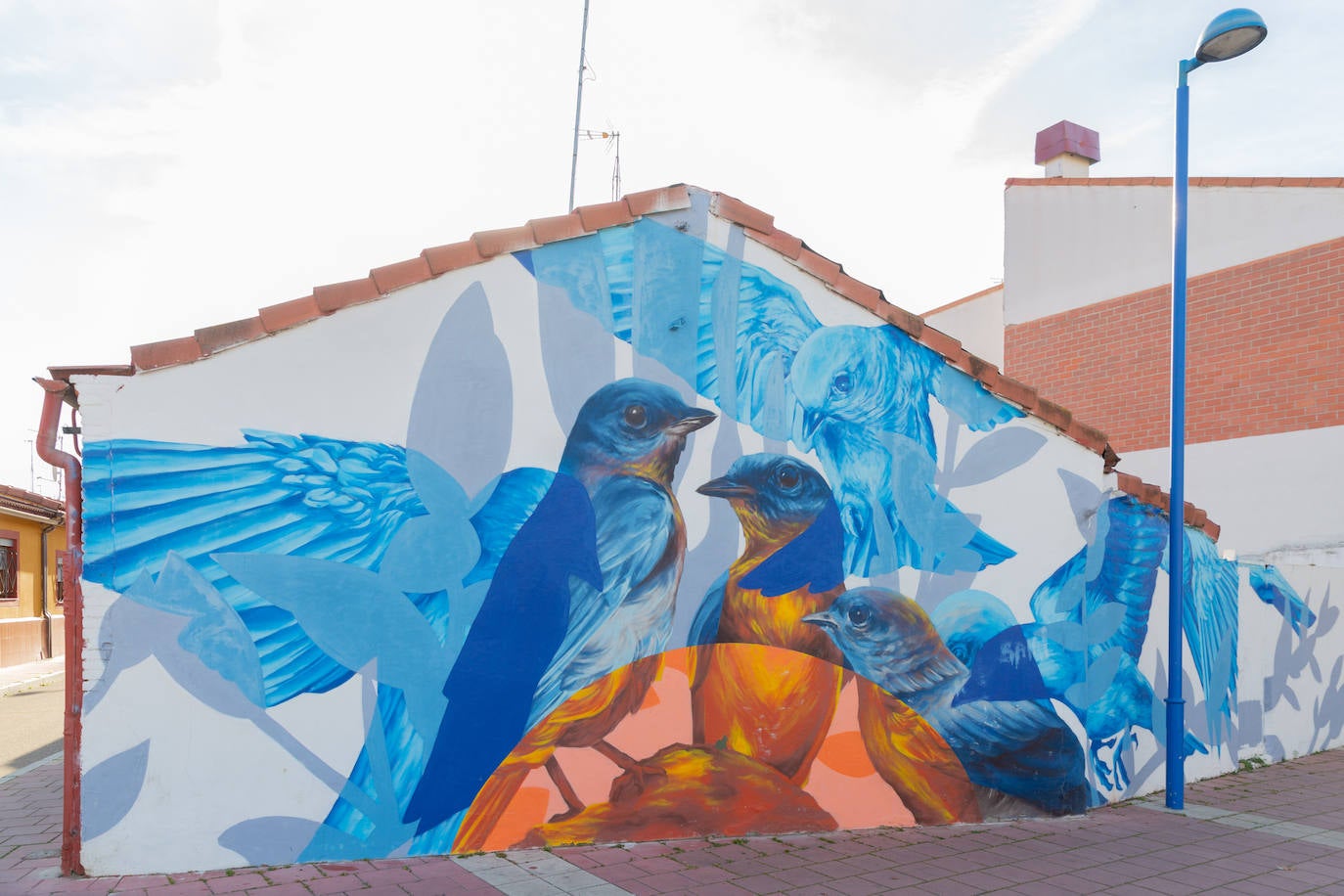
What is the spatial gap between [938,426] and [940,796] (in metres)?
2.72

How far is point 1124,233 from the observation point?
45.8 ft

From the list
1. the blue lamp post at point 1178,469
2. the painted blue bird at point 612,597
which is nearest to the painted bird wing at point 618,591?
the painted blue bird at point 612,597

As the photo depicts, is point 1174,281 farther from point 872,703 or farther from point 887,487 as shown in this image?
point 872,703

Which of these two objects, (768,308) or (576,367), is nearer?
(576,367)

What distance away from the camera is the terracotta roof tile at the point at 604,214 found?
6074mm

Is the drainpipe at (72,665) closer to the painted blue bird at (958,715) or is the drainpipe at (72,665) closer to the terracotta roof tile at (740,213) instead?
the terracotta roof tile at (740,213)

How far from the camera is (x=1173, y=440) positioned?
7539 mm

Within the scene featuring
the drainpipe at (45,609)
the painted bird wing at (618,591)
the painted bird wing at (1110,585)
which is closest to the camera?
the painted bird wing at (618,591)

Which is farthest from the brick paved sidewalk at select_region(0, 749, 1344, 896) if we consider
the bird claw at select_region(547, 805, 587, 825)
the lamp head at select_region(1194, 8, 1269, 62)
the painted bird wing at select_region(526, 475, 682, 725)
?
the lamp head at select_region(1194, 8, 1269, 62)

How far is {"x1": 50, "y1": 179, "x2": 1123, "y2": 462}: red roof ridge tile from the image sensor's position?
523 centimetres

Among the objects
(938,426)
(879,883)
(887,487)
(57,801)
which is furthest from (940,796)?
(57,801)

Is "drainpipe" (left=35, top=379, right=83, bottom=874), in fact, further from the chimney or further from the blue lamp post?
the chimney

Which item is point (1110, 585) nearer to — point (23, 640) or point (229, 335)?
point (229, 335)

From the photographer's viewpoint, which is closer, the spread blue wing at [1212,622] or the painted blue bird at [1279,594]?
the spread blue wing at [1212,622]
